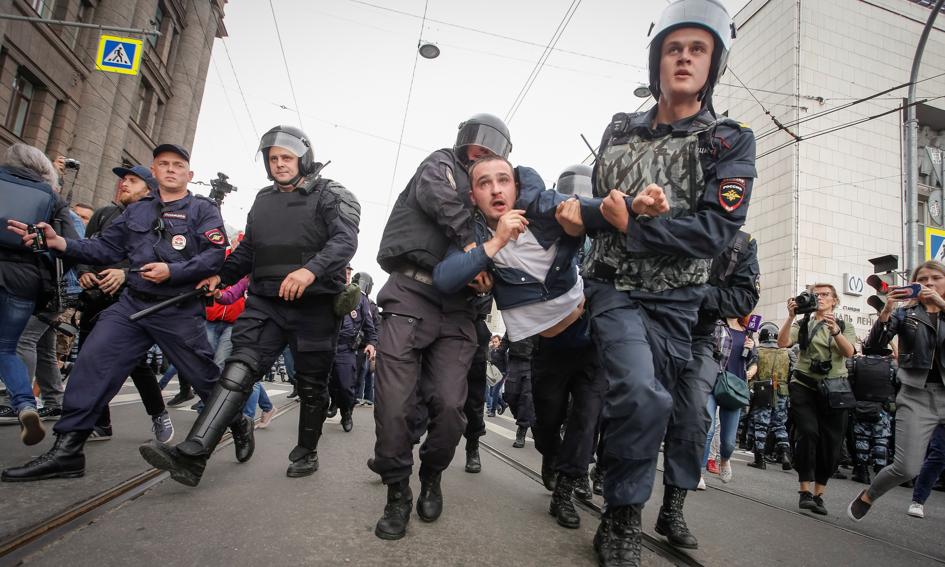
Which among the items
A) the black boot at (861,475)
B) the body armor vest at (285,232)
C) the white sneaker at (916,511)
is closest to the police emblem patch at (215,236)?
the body armor vest at (285,232)

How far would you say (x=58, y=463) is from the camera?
2523 millimetres

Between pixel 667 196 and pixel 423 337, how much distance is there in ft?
4.14

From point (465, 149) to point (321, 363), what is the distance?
153cm

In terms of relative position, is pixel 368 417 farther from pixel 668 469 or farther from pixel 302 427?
pixel 668 469

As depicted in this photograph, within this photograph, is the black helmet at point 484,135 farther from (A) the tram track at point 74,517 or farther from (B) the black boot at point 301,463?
(A) the tram track at point 74,517

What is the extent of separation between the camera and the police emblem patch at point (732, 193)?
209 cm

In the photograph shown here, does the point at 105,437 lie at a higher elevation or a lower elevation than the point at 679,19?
lower

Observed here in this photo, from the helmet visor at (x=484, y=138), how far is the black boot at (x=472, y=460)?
2.24m

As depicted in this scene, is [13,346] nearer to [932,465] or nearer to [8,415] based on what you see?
[8,415]

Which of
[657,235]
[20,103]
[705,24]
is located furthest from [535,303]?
[20,103]

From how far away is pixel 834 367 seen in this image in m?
4.15

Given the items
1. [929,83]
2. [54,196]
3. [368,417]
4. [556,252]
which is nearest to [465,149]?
[556,252]

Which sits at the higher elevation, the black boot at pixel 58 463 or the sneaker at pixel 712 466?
the black boot at pixel 58 463

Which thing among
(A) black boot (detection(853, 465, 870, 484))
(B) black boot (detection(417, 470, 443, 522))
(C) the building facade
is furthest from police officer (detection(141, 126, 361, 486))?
(C) the building facade
